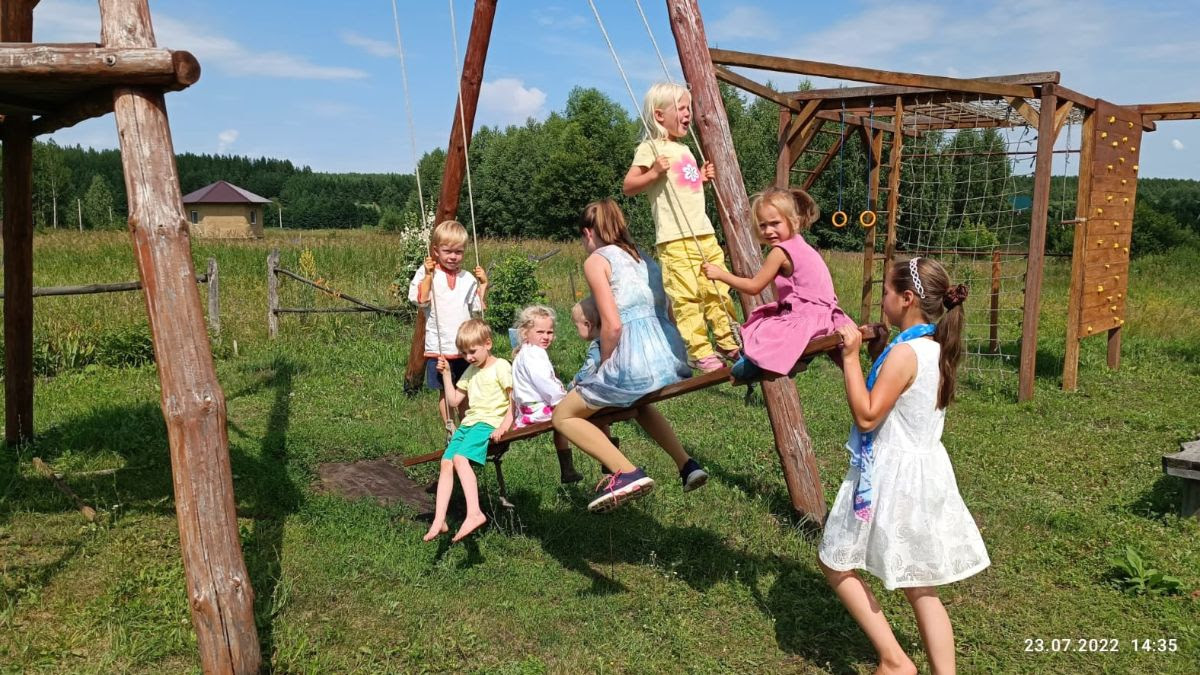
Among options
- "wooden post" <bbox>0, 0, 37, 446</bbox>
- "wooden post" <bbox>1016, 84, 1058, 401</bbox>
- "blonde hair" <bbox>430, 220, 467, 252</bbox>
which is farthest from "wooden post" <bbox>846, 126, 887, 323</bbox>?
"wooden post" <bbox>0, 0, 37, 446</bbox>

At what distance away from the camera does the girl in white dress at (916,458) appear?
10.3 feet

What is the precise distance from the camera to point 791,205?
11.9 feet

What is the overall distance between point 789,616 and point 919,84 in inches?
233

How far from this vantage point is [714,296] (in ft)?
14.6

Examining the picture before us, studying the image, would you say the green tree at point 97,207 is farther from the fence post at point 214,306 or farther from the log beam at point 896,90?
the log beam at point 896,90

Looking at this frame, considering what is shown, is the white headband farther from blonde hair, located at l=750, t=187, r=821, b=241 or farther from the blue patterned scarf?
blonde hair, located at l=750, t=187, r=821, b=241

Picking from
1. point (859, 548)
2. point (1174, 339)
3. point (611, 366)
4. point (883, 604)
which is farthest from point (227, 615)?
point (1174, 339)

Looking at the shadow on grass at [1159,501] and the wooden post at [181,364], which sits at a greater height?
the wooden post at [181,364]

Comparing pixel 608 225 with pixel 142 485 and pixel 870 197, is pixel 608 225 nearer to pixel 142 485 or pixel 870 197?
pixel 142 485

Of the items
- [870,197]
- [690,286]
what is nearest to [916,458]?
[690,286]

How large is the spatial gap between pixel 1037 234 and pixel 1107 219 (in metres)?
1.95

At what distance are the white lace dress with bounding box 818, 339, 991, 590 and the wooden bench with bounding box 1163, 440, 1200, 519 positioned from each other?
2.87m

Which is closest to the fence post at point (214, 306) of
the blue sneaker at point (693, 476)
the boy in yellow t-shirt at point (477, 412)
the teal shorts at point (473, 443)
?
the boy in yellow t-shirt at point (477, 412)

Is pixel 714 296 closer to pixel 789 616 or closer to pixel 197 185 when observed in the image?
pixel 789 616
